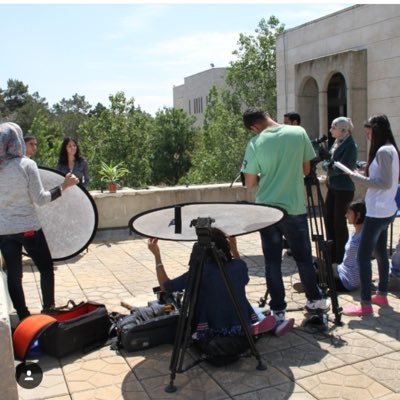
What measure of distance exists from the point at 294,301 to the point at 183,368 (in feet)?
6.21

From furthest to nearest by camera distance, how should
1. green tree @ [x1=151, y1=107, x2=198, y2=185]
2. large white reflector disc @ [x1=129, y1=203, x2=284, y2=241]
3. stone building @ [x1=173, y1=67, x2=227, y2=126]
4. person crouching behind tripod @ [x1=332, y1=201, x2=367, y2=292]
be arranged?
stone building @ [x1=173, y1=67, x2=227, y2=126], green tree @ [x1=151, y1=107, x2=198, y2=185], person crouching behind tripod @ [x1=332, y1=201, x2=367, y2=292], large white reflector disc @ [x1=129, y1=203, x2=284, y2=241]

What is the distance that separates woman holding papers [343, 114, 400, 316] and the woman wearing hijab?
8.80ft

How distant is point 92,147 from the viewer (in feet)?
90.0

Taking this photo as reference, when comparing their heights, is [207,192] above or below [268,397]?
above

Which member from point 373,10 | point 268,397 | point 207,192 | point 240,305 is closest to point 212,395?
point 268,397

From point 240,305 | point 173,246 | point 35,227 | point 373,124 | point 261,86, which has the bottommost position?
point 173,246

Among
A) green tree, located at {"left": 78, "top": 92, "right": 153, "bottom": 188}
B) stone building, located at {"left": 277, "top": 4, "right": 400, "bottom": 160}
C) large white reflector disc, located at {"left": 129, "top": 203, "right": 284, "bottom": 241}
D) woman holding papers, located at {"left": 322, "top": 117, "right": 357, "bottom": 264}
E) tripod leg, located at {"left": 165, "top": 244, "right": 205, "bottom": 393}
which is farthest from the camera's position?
green tree, located at {"left": 78, "top": 92, "right": 153, "bottom": 188}

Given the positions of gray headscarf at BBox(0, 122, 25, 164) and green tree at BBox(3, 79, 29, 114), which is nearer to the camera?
gray headscarf at BBox(0, 122, 25, 164)

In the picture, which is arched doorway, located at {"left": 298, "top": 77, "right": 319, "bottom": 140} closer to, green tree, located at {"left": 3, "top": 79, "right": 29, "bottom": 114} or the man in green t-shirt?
the man in green t-shirt

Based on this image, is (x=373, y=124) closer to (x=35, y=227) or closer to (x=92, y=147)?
(x=35, y=227)

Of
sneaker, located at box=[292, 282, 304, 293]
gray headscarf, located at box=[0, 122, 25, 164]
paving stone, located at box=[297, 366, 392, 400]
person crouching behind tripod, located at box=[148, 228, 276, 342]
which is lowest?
sneaker, located at box=[292, 282, 304, 293]

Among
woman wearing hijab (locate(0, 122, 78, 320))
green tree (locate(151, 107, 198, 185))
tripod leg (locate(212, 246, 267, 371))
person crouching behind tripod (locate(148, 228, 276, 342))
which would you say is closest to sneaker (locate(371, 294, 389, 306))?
person crouching behind tripod (locate(148, 228, 276, 342))

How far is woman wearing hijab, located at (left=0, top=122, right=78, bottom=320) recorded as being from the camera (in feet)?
13.7

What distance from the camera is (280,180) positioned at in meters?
4.20
